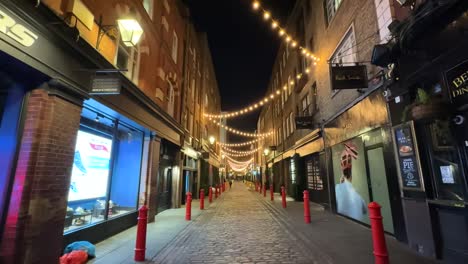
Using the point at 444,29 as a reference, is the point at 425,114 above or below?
below

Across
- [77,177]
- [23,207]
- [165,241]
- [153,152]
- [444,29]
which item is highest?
[444,29]

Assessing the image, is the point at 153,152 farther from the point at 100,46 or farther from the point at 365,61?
the point at 365,61

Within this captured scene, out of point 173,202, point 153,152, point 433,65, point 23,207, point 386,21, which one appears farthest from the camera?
point 173,202

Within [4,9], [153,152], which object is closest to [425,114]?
[4,9]

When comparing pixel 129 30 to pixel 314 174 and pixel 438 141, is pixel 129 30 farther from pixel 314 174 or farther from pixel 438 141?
pixel 314 174

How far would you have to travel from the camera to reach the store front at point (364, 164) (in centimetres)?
691

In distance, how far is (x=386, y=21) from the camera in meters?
6.87

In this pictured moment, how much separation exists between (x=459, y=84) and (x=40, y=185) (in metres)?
8.10

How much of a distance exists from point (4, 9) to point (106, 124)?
4.24m

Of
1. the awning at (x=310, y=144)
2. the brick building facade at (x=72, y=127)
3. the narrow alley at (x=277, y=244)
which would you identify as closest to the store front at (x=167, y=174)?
the brick building facade at (x=72, y=127)

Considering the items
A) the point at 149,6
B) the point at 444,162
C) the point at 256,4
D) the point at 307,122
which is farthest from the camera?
the point at 307,122

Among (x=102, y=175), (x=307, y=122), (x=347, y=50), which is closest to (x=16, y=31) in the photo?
(x=102, y=175)

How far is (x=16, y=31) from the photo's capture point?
3.90 metres

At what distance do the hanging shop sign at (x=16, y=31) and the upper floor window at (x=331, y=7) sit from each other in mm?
11131
